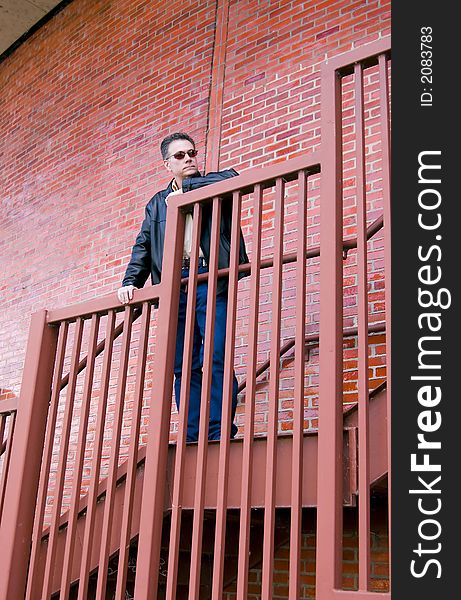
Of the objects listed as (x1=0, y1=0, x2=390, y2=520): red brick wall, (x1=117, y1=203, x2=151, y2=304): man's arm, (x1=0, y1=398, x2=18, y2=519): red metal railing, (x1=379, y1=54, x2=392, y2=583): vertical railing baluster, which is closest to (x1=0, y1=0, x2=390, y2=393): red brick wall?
(x1=0, y1=0, x2=390, y2=520): red brick wall

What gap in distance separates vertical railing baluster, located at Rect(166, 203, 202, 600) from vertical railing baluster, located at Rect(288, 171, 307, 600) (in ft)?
1.41

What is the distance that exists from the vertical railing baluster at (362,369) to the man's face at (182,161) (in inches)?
48.6

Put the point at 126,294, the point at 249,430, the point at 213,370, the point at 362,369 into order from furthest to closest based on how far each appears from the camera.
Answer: the point at 213,370
the point at 126,294
the point at 249,430
the point at 362,369

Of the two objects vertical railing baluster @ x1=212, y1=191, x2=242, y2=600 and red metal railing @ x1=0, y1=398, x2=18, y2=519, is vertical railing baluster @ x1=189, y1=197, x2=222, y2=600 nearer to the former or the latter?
vertical railing baluster @ x1=212, y1=191, x2=242, y2=600

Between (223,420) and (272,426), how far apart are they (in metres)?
0.21

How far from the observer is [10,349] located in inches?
249

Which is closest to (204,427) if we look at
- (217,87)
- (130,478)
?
(130,478)

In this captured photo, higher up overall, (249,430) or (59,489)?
(249,430)

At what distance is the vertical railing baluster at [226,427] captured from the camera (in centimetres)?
219

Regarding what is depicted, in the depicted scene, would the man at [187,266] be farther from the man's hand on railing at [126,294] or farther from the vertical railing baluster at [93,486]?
the vertical railing baluster at [93,486]

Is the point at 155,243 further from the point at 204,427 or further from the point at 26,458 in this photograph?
the point at 204,427

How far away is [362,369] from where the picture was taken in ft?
6.72

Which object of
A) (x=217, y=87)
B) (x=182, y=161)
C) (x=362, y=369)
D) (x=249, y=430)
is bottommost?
(x=249, y=430)

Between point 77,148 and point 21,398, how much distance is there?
379cm
